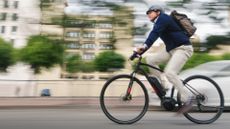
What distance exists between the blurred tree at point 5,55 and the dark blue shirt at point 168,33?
1699 centimetres

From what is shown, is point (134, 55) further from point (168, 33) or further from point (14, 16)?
point (14, 16)

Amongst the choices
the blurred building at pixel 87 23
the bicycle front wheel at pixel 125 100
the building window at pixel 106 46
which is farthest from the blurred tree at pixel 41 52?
the bicycle front wheel at pixel 125 100

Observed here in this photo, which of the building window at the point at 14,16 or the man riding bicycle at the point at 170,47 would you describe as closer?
the man riding bicycle at the point at 170,47

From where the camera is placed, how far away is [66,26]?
1745 centimetres

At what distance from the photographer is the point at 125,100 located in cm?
→ 771

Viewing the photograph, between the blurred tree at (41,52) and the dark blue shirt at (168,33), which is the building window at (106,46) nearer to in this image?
the blurred tree at (41,52)

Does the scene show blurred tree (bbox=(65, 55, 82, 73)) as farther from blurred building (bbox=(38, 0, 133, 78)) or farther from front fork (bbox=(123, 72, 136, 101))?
front fork (bbox=(123, 72, 136, 101))

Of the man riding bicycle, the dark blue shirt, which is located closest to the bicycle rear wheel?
A: the man riding bicycle

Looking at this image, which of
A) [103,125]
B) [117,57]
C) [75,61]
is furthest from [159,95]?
[117,57]

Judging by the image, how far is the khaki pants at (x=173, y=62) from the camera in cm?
751

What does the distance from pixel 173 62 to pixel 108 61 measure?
16.7 meters

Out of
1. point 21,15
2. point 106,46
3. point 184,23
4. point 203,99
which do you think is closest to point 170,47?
point 184,23

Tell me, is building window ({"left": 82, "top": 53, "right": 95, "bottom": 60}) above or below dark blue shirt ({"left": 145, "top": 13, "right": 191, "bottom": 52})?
below

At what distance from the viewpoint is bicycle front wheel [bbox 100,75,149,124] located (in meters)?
7.54
